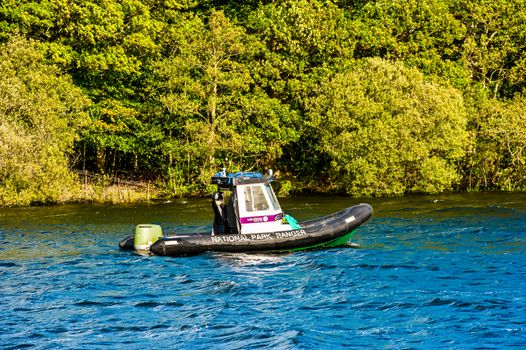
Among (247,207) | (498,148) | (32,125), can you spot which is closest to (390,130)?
(498,148)

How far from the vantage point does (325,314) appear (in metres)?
19.2

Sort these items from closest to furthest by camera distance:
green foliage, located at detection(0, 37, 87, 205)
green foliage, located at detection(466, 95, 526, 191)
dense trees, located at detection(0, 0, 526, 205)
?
green foliage, located at detection(0, 37, 87, 205) < dense trees, located at detection(0, 0, 526, 205) < green foliage, located at detection(466, 95, 526, 191)

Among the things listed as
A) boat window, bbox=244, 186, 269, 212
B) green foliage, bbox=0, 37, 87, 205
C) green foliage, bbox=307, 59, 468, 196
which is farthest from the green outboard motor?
green foliage, bbox=307, 59, 468, 196

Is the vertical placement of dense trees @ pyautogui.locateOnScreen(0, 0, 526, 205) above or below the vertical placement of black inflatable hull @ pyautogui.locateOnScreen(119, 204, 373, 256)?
above

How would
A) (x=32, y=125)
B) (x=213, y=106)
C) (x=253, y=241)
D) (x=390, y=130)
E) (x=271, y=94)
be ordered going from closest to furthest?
(x=253, y=241), (x=32, y=125), (x=390, y=130), (x=213, y=106), (x=271, y=94)

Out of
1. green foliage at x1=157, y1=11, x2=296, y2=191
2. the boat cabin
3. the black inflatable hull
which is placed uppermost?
green foliage at x1=157, y1=11, x2=296, y2=191

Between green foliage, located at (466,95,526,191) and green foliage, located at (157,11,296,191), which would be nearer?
green foliage, located at (157,11,296,191)

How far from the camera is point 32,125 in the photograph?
4447 cm

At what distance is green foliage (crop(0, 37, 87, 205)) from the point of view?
138 ft

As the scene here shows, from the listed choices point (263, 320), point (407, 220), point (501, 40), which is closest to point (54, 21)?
point (407, 220)

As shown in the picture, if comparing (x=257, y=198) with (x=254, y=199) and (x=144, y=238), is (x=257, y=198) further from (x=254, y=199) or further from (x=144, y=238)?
(x=144, y=238)

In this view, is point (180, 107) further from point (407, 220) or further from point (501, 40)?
point (501, 40)

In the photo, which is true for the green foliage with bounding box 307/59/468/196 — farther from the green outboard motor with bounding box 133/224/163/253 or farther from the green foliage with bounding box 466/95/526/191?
the green outboard motor with bounding box 133/224/163/253

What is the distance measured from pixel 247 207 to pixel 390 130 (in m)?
22.4
